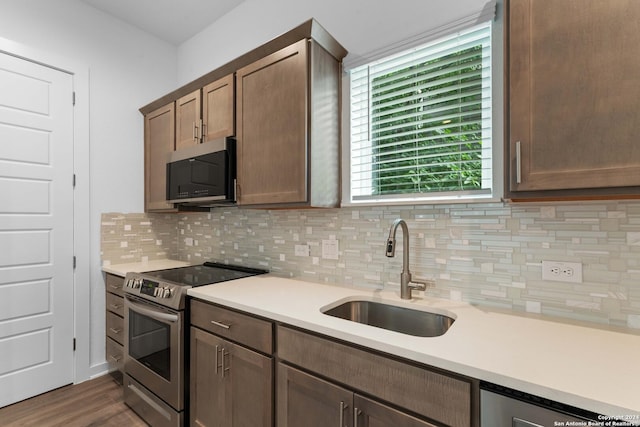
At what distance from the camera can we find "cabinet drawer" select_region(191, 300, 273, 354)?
137 centimetres

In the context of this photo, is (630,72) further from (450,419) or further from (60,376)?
(60,376)

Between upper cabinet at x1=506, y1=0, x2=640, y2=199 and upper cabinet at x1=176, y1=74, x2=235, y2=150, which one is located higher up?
upper cabinet at x1=176, y1=74, x2=235, y2=150

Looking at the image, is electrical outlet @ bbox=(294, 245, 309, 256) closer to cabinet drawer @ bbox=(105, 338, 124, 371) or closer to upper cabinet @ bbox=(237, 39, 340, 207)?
upper cabinet @ bbox=(237, 39, 340, 207)

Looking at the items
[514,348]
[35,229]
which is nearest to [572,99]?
[514,348]

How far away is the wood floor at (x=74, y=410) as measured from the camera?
1.95 meters

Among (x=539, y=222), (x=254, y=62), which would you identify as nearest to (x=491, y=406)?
(x=539, y=222)

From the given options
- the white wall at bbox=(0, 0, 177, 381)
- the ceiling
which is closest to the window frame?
the ceiling

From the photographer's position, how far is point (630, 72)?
0.89 metres

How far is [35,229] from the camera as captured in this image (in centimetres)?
222

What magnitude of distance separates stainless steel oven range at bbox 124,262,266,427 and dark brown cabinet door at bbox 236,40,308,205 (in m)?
0.67

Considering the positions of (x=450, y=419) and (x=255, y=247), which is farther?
(x=255, y=247)

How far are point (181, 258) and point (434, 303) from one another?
2.50m

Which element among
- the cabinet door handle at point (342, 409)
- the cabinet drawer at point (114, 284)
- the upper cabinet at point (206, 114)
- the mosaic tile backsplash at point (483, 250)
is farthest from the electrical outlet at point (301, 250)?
the cabinet drawer at point (114, 284)

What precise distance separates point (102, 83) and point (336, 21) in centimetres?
207
